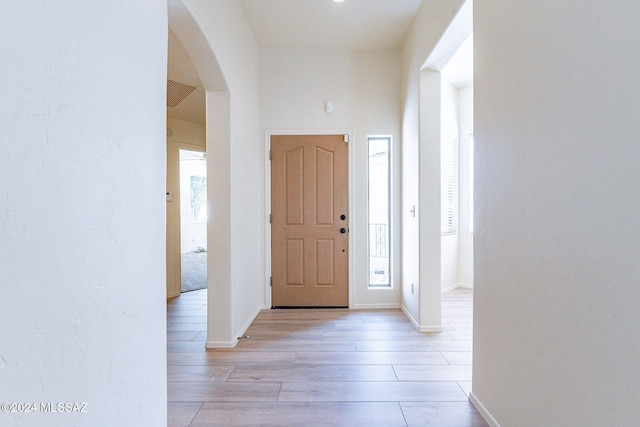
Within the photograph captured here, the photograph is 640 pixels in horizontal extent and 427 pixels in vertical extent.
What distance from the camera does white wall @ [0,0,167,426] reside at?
29.4 inches

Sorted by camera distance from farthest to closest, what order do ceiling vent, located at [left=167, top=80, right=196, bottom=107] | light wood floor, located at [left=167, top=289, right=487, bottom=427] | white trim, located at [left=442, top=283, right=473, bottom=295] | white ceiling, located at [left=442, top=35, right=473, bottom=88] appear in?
white trim, located at [left=442, top=283, right=473, bottom=295], ceiling vent, located at [left=167, top=80, right=196, bottom=107], white ceiling, located at [left=442, top=35, right=473, bottom=88], light wood floor, located at [left=167, top=289, right=487, bottom=427]

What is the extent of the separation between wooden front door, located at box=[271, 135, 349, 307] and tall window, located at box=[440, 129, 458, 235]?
167 cm

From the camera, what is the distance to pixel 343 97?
3801mm

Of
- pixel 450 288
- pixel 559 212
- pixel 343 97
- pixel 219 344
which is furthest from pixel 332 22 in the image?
pixel 450 288

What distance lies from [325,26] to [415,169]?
1784 millimetres

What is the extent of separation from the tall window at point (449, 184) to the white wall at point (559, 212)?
2962 mm

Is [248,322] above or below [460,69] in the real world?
below

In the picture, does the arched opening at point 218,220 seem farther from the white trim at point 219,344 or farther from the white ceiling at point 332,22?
the white ceiling at point 332,22

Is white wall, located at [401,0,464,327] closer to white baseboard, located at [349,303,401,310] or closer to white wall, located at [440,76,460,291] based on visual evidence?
white baseboard, located at [349,303,401,310]

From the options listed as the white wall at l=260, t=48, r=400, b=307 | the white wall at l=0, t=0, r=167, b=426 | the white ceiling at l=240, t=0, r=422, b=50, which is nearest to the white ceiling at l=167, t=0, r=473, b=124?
the white ceiling at l=240, t=0, r=422, b=50

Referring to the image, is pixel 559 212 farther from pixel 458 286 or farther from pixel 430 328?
pixel 458 286

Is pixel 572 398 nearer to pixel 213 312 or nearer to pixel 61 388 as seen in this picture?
pixel 61 388

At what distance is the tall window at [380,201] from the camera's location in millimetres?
3900

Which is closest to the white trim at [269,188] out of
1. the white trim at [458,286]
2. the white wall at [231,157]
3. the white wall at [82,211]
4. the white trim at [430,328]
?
the white wall at [231,157]
